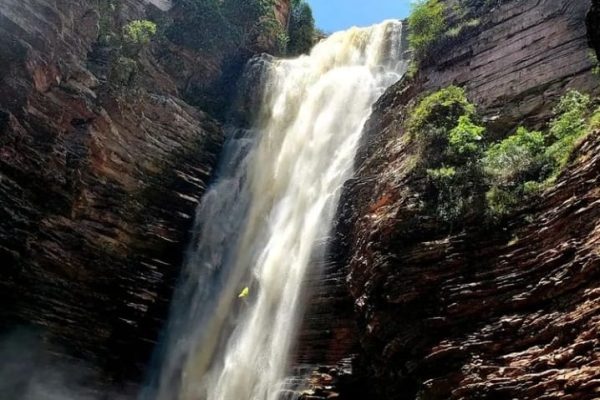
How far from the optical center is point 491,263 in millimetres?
10648

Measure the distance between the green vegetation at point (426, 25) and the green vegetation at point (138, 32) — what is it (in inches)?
474

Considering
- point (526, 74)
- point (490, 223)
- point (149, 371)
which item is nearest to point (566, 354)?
point (490, 223)

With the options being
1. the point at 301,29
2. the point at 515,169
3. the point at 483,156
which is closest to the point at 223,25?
the point at 301,29

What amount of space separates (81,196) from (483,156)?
12.3 metres

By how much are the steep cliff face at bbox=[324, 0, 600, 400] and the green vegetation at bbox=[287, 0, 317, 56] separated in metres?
17.5

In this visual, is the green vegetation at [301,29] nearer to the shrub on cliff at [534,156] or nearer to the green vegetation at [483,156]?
the green vegetation at [483,156]

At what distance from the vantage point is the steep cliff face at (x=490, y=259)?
891cm

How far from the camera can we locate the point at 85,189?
1822 centimetres

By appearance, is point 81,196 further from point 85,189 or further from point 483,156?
point 483,156

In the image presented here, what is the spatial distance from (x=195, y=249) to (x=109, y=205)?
3.47 metres

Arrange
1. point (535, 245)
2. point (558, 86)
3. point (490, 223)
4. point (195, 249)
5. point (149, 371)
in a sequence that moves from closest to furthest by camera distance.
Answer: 1. point (535, 245)
2. point (490, 223)
3. point (558, 86)
4. point (149, 371)
5. point (195, 249)

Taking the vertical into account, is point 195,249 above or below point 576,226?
above

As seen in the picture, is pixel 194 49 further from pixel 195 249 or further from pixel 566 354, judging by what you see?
pixel 566 354

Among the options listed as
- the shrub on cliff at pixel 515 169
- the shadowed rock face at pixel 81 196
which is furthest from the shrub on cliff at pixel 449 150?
the shadowed rock face at pixel 81 196
